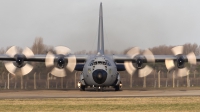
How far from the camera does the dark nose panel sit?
44281 mm

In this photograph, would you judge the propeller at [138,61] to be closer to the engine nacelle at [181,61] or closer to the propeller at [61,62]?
the engine nacelle at [181,61]

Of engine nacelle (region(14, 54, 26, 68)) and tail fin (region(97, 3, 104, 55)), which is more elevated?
tail fin (region(97, 3, 104, 55))

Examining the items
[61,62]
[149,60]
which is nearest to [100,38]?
[61,62]

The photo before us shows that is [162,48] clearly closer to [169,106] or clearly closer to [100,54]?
[100,54]

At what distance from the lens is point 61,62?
4853 centimetres

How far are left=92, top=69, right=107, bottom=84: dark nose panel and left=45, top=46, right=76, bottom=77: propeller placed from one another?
5432 millimetres

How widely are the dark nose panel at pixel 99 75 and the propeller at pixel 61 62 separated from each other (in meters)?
5.43

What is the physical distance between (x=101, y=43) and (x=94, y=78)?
7.78 metres

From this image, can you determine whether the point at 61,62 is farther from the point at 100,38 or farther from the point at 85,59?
the point at 100,38

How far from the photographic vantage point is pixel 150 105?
27.1m

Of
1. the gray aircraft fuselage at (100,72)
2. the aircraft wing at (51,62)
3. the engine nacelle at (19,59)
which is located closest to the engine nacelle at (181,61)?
the gray aircraft fuselage at (100,72)

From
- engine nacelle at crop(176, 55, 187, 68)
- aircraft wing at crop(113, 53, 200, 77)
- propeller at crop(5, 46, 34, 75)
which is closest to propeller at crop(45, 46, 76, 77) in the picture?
propeller at crop(5, 46, 34, 75)

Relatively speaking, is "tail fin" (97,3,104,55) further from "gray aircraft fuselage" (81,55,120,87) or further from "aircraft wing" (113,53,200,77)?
"gray aircraft fuselage" (81,55,120,87)

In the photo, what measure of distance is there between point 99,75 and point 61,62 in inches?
238
